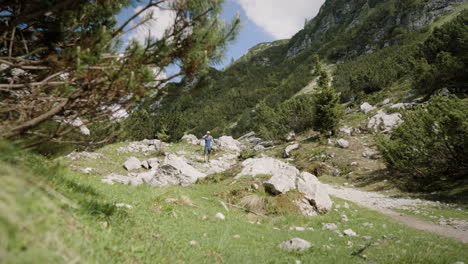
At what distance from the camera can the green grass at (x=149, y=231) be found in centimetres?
148

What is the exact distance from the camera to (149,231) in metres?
4.68

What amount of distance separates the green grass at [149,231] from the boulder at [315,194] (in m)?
0.47

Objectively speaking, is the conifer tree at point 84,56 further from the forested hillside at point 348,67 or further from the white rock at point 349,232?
the white rock at point 349,232

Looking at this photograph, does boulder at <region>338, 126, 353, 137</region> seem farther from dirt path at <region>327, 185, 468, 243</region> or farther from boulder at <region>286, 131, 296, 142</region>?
dirt path at <region>327, 185, 468, 243</region>

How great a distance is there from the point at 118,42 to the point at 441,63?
4275cm

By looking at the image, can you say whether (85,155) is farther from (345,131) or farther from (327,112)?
(345,131)

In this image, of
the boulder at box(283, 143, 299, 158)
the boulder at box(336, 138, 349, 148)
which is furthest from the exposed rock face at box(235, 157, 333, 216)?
the boulder at box(283, 143, 299, 158)

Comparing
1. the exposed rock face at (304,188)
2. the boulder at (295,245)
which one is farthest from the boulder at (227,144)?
the boulder at (295,245)

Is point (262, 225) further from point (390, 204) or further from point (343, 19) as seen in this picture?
point (343, 19)

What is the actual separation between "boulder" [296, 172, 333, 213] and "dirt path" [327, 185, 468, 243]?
2.72m

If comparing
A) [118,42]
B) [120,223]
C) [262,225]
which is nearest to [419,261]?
[262,225]

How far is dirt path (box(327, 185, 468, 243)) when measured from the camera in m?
8.46

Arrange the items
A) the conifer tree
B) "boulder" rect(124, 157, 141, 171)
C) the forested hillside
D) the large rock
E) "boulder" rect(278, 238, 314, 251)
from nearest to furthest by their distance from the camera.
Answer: the conifer tree
"boulder" rect(278, 238, 314, 251)
"boulder" rect(124, 157, 141, 171)
the large rock
the forested hillside

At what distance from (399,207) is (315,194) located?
178 inches
